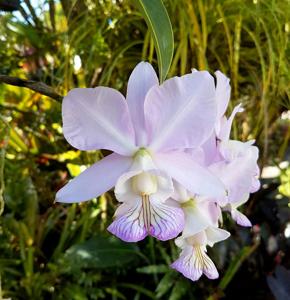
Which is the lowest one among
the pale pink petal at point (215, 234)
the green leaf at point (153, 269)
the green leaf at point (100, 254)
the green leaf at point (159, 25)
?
the green leaf at point (153, 269)

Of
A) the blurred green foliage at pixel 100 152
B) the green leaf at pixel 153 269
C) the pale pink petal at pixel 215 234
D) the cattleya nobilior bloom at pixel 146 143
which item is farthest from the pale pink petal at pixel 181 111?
the green leaf at pixel 153 269

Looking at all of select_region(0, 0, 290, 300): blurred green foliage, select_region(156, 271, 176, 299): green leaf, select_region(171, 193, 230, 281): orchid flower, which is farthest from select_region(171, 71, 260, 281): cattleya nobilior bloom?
select_region(156, 271, 176, 299): green leaf

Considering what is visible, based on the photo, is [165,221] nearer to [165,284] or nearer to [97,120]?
[97,120]

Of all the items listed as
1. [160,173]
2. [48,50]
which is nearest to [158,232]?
[160,173]

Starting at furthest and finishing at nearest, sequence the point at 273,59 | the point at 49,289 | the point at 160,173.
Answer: the point at 49,289 → the point at 273,59 → the point at 160,173

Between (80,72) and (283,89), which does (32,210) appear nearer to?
(80,72)

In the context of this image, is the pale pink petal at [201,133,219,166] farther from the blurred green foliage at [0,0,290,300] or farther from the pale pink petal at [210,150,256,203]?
the blurred green foliage at [0,0,290,300]

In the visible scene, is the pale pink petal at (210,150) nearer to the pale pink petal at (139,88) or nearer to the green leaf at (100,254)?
the pale pink petal at (139,88)
